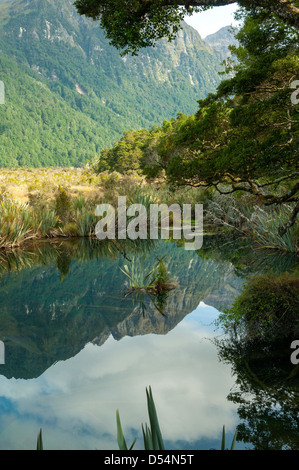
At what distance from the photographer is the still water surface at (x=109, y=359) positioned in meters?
2.61

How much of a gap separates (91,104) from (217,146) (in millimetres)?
171602

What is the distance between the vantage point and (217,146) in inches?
277

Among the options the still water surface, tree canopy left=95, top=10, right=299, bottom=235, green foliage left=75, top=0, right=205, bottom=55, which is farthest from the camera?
green foliage left=75, top=0, right=205, bottom=55

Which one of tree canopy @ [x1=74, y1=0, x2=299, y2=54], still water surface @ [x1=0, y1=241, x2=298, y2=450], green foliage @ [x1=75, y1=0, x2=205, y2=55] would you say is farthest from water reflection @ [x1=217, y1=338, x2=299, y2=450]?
green foliage @ [x1=75, y1=0, x2=205, y2=55]

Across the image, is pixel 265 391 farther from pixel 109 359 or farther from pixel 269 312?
pixel 109 359

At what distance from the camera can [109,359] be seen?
12.6 ft

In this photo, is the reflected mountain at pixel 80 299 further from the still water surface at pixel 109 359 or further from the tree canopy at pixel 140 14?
the tree canopy at pixel 140 14
